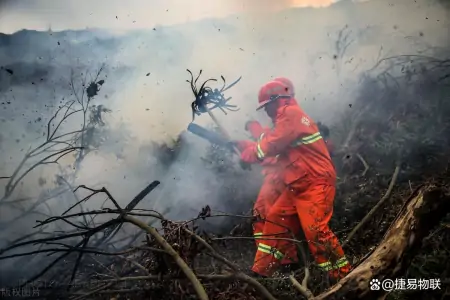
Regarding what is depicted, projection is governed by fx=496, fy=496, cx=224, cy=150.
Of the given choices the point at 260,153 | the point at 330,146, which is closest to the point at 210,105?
the point at 260,153

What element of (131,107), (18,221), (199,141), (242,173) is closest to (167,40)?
(131,107)

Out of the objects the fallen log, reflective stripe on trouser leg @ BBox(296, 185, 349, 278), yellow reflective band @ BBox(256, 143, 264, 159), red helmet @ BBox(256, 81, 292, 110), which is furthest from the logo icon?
red helmet @ BBox(256, 81, 292, 110)

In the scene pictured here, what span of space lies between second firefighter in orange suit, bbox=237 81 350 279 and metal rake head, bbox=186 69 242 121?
279 millimetres

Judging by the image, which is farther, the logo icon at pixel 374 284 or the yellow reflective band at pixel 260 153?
the yellow reflective band at pixel 260 153

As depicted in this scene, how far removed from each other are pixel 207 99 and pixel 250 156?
46 cm

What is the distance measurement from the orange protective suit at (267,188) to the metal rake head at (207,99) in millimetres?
259

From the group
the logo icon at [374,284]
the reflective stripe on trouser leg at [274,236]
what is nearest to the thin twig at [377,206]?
the reflective stripe on trouser leg at [274,236]

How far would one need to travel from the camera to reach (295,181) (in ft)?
10.1

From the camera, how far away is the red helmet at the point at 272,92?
10.3 ft

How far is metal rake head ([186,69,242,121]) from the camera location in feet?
10.3

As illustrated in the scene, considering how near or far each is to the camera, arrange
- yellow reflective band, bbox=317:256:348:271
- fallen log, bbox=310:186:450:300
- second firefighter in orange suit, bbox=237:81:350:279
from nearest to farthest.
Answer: fallen log, bbox=310:186:450:300 < yellow reflective band, bbox=317:256:348:271 < second firefighter in orange suit, bbox=237:81:350:279

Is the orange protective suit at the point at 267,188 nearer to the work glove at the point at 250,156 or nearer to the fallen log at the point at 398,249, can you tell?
the work glove at the point at 250,156

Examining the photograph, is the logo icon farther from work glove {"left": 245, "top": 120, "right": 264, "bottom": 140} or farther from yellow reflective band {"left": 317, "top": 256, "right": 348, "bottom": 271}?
work glove {"left": 245, "top": 120, "right": 264, "bottom": 140}

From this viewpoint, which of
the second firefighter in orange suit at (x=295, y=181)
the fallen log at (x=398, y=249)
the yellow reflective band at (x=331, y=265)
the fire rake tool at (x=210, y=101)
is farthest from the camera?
the fire rake tool at (x=210, y=101)
